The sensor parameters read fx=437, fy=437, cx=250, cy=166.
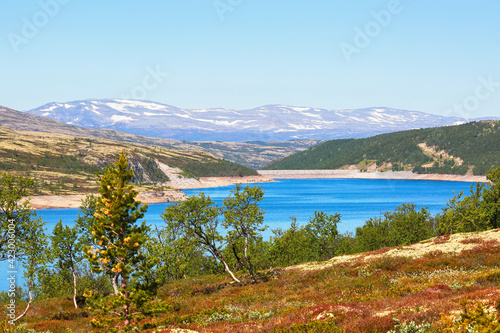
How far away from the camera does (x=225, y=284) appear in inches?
1786

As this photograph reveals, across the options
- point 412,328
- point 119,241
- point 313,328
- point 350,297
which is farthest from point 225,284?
point 412,328

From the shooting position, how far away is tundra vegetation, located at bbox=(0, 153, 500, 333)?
1895 cm

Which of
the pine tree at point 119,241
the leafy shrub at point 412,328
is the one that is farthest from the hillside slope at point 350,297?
the pine tree at point 119,241

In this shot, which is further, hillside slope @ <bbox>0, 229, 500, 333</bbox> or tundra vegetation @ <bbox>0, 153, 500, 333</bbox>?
tundra vegetation @ <bbox>0, 153, 500, 333</bbox>

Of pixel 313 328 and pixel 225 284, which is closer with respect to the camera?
pixel 313 328

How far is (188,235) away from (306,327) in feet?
80.3

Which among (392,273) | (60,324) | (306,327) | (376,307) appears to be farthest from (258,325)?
(392,273)

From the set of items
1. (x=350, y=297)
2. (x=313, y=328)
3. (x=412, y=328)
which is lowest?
(x=350, y=297)

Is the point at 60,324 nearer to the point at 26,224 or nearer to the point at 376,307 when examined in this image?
the point at 26,224

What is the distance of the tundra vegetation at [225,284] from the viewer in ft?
62.2

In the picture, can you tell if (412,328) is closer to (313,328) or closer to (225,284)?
(313,328)

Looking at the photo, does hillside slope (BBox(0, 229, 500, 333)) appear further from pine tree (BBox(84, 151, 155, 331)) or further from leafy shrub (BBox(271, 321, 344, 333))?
pine tree (BBox(84, 151, 155, 331))

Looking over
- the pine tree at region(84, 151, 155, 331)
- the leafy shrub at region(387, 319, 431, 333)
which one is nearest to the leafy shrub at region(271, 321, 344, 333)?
the leafy shrub at region(387, 319, 431, 333)

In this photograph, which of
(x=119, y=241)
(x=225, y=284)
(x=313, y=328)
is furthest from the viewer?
(x=225, y=284)
